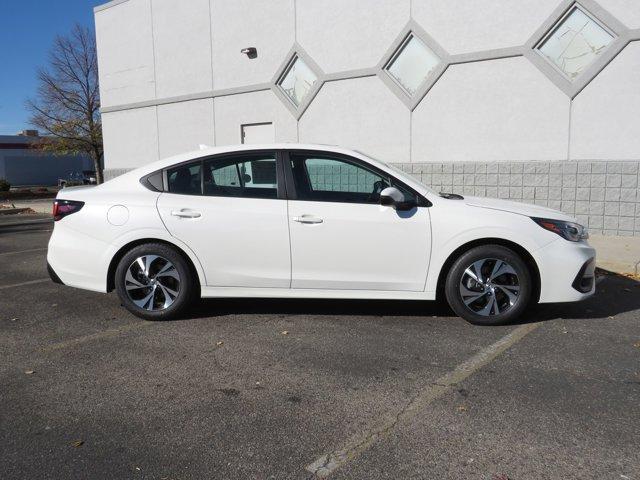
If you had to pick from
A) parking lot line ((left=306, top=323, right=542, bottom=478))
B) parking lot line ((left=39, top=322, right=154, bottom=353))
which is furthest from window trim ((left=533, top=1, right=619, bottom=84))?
parking lot line ((left=39, top=322, right=154, bottom=353))

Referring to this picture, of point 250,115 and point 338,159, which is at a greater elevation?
point 250,115

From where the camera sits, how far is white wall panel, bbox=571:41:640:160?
918 cm

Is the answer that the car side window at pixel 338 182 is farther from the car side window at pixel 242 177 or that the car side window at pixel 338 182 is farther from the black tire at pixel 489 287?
the black tire at pixel 489 287

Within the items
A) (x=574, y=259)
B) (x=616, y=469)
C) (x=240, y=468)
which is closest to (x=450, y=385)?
(x=616, y=469)

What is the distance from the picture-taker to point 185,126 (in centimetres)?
1538

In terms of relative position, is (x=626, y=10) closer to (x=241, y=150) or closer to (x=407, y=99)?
(x=407, y=99)

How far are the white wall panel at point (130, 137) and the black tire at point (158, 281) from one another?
12.0 meters

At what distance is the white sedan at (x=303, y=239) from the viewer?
15.5ft

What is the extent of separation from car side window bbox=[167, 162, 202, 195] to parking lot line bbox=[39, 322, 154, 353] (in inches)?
49.2

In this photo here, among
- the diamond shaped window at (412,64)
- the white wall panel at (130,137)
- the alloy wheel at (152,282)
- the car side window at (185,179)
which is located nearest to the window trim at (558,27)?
the diamond shaped window at (412,64)

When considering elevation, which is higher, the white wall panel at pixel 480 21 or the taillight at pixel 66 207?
the white wall panel at pixel 480 21

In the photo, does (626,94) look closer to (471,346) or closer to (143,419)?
(471,346)

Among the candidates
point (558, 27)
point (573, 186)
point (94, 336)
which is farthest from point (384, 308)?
point (558, 27)

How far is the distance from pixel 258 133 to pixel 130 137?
5.11 metres
